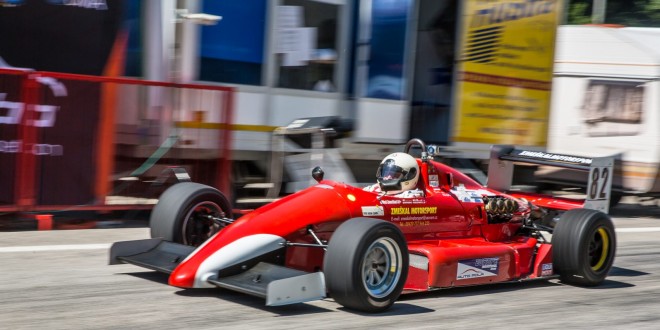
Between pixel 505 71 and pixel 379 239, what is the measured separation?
9052 millimetres

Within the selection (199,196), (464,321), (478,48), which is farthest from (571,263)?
(478,48)

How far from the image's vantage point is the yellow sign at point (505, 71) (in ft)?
46.9

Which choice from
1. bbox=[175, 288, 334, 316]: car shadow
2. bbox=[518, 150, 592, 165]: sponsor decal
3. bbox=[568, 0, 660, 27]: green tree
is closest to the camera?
bbox=[175, 288, 334, 316]: car shadow

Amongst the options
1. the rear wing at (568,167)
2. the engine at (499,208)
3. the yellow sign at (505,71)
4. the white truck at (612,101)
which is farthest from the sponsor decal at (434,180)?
the white truck at (612,101)

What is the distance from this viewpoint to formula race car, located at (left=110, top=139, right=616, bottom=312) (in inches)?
249

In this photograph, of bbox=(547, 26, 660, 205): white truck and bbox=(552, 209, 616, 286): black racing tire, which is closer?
bbox=(552, 209, 616, 286): black racing tire

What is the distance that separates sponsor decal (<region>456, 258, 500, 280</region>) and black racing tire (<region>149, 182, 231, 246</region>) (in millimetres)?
1984

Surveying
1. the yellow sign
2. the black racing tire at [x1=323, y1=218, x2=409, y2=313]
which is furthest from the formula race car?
the yellow sign

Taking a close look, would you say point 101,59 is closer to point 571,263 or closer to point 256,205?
point 256,205

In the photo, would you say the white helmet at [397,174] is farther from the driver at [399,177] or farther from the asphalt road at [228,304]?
the asphalt road at [228,304]

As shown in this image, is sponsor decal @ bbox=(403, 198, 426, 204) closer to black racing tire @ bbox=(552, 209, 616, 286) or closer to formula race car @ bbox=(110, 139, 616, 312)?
formula race car @ bbox=(110, 139, 616, 312)

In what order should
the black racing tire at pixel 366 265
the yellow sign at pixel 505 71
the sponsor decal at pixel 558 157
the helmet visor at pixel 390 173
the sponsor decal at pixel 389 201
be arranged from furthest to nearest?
the yellow sign at pixel 505 71, the sponsor decal at pixel 558 157, the helmet visor at pixel 390 173, the sponsor decal at pixel 389 201, the black racing tire at pixel 366 265

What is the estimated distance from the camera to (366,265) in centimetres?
648

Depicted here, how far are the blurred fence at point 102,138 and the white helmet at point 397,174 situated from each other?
3972mm
